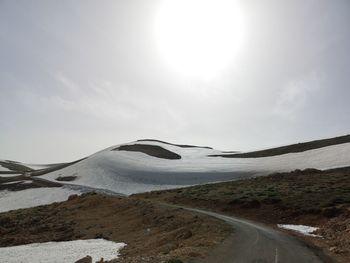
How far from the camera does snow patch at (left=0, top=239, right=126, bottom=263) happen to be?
2516 centimetres

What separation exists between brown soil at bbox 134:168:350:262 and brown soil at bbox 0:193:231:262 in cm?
612

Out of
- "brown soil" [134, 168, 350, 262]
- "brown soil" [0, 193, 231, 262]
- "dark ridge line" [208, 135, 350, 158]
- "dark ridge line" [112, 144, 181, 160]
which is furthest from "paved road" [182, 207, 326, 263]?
"dark ridge line" [112, 144, 181, 160]

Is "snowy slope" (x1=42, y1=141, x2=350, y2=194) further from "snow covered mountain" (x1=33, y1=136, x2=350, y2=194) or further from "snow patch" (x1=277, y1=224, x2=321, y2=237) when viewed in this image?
"snow patch" (x1=277, y1=224, x2=321, y2=237)

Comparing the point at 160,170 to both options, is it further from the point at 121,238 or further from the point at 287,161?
the point at 121,238

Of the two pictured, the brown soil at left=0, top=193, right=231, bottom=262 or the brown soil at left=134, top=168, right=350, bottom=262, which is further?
the brown soil at left=134, top=168, right=350, bottom=262

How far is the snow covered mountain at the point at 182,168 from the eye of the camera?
3027 inches

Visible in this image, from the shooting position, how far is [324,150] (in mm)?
82625

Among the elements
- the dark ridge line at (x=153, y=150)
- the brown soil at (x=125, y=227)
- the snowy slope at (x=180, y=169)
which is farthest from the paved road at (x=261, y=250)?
the dark ridge line at (x=153, y=150)

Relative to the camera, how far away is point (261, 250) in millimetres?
20250

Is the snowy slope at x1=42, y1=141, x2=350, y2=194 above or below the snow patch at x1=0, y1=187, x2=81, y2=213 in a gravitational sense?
above

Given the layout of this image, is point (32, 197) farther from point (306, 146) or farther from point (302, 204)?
point (306, 146)

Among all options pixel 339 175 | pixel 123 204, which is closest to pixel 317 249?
pixel 123 204

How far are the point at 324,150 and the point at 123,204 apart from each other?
164 feet

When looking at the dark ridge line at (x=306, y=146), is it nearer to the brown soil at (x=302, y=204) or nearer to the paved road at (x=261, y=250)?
the brown soil at (x=302, y=204)
